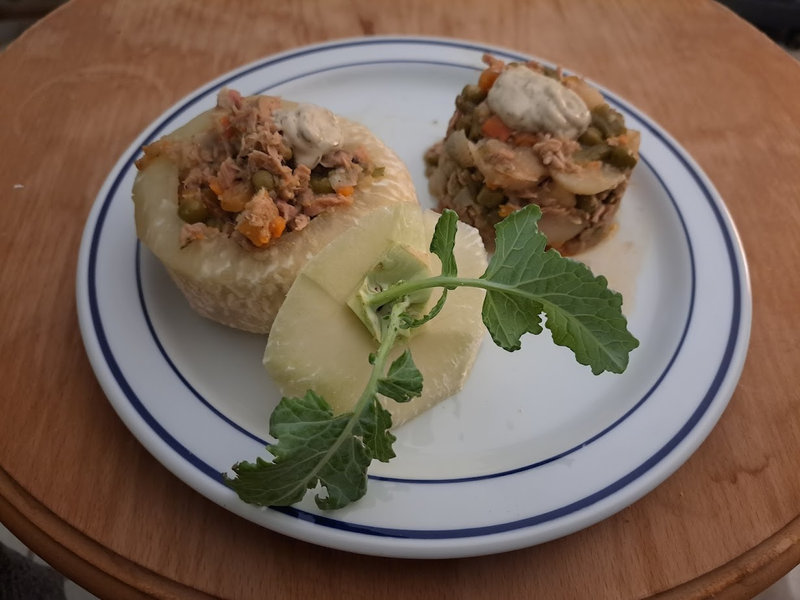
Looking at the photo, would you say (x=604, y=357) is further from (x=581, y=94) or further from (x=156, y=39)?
(x=156, y=39)

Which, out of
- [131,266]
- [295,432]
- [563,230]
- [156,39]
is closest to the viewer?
[295,432]

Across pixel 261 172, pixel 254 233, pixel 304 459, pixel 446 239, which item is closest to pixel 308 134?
pixel 261 172

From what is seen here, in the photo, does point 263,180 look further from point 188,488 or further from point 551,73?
point 551,73

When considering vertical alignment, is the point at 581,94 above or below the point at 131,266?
above

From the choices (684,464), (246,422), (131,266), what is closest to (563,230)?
(684,464)

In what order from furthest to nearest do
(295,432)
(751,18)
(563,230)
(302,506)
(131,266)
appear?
(751,18) → (563,230) → (131,266) → (302,506) → (295,432)

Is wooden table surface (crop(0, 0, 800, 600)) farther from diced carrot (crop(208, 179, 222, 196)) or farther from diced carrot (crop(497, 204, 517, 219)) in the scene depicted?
diced carrot (crop(497, 204, 517, 219))

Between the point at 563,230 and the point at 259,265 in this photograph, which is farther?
the point at 563,230

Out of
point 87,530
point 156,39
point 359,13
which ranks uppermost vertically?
point 359,13
